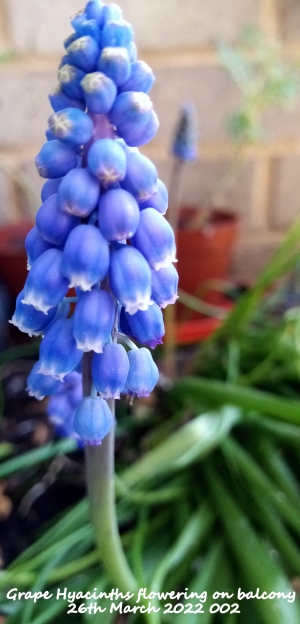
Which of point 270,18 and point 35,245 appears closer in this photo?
point 35,245

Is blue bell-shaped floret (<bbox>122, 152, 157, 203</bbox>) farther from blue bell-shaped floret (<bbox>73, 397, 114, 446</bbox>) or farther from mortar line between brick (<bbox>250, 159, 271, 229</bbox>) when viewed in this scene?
mortar line between brick (<bbox>250, 159, 271, 229</bbox>)

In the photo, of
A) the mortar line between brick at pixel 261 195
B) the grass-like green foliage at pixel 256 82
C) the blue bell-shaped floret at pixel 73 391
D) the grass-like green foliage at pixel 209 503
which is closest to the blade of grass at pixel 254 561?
the grass-like green foliage at pixel 209 503

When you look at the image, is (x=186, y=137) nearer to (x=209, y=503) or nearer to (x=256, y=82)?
(x=256, y=82)

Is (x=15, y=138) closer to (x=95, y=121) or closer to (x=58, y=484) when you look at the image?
(x=58, y=484)

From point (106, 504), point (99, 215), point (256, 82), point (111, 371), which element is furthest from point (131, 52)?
point (256, 82)

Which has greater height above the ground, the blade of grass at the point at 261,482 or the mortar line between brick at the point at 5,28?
the mortar line between brick at the point at 5,28

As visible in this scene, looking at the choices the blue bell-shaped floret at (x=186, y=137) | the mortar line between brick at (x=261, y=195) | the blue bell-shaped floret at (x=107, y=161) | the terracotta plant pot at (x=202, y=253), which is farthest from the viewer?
the mortar line between brick at (x=261, y=195)

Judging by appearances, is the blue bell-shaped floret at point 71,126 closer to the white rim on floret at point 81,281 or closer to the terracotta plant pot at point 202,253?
the white rim on floret at point 81,281
